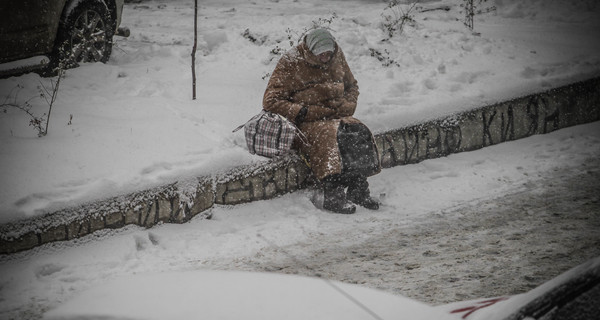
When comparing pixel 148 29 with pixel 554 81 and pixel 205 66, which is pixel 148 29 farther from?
pixel 554 81

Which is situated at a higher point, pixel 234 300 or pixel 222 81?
pixel 222 81

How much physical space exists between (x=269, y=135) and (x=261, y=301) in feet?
9.01

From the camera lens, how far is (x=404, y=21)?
776cm

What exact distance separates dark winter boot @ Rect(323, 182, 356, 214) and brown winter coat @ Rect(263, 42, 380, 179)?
158 mm

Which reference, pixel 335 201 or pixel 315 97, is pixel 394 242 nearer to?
pixel 335 201

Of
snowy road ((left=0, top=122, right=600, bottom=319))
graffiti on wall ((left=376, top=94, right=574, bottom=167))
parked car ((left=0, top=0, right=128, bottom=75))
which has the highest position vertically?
parked car ((left=0, top=0, right=128, bottom=75))

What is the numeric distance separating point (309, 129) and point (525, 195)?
207cm

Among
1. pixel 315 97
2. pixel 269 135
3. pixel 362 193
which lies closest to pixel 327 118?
pixel 315 97

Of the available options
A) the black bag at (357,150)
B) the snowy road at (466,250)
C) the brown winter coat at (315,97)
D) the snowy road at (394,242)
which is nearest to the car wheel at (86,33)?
the brown winter coat at (315,97)

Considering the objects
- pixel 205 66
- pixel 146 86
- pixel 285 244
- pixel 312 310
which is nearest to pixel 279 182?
pixel 285 244

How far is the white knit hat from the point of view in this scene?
4.66 meters

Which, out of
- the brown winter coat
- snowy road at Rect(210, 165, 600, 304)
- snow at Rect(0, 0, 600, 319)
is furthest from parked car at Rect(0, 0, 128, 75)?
snowy road at Rect(210, 165, 600, 304)

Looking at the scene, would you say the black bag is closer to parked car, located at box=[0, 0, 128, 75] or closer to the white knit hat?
the white knit hat

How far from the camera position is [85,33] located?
6047 millimetres
